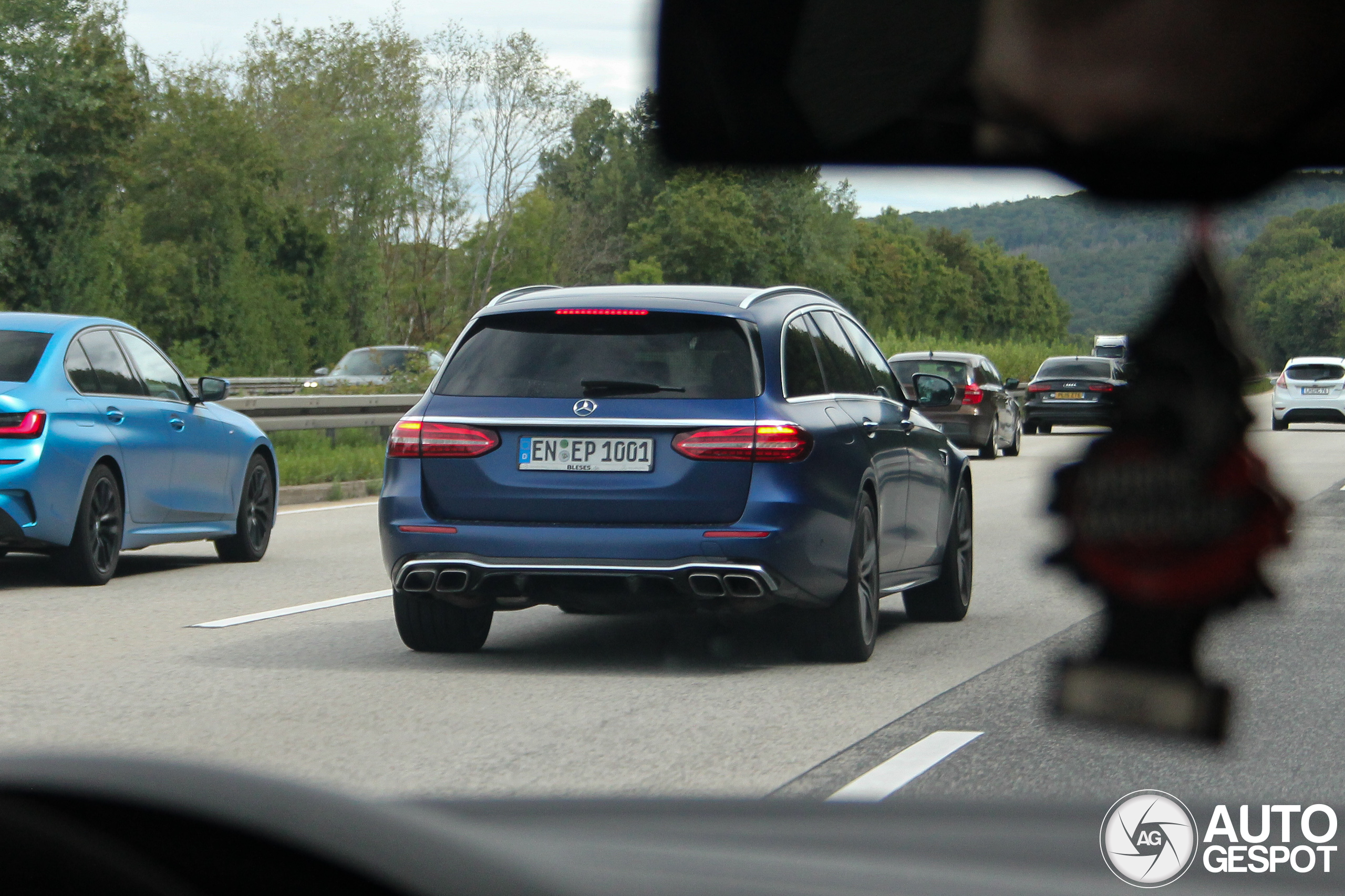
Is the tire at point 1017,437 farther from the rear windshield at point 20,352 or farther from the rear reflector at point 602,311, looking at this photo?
the rear windshield at point 20,352

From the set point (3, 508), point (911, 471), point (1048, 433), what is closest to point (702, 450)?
point (911, 471)

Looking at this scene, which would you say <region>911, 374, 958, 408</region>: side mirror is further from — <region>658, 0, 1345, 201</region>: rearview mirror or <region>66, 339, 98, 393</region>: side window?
<region>658, 0, 1345, 201</region>: rearview mirror

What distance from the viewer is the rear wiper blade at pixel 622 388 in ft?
24.0

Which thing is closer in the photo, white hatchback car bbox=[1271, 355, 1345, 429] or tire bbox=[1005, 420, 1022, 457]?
white hatchback car bbox=[1271, 355, 1345, 429]

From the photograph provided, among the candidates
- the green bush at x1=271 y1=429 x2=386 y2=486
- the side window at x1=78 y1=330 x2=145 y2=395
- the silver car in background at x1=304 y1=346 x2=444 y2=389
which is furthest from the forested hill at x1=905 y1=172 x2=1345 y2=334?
the silver car in background at x1=304 y1=346 x2=444 y2=389

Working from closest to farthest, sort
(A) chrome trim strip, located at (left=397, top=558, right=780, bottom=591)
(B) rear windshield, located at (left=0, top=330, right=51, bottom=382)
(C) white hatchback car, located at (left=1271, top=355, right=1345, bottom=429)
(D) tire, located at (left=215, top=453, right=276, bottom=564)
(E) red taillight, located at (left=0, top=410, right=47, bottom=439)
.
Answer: (C) white hatchback car, located at (left=1271, top=355, right=1345, bottom=429)
(A) chrome trim strip, located at (left=397, top=558, right=780, bottom=591)
(E) red taillight, located at (left=0, top=410, right=47, bottom=439)
(B) rear windshield, located at (left=0, top=330, right=51, bottom=382)
(D) tire, located at (left=215, top=453, right=276, bottom=564)

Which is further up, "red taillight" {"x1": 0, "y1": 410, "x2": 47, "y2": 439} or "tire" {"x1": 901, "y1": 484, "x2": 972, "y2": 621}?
"red taillight" {"x1": 0, "y1": 410, "x2": 47, "y2": 439}

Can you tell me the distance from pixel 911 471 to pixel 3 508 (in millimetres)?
5025

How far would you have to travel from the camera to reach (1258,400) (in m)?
0.69

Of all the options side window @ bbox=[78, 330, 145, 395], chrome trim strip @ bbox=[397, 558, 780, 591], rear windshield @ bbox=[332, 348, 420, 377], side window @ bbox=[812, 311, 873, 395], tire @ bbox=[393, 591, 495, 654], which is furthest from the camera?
rear windshield @ bbox=[332, 348, 420, 377]

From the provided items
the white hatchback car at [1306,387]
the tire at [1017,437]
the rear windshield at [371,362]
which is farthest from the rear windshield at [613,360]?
the rear windshield at [371,362]

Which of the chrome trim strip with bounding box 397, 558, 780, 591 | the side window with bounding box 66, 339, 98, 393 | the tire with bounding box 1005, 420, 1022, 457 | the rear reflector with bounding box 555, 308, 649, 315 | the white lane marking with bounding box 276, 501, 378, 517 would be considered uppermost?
the rear reflector with bounding box 555, 308, 649, 315

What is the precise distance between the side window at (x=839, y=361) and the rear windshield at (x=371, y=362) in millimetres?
24664

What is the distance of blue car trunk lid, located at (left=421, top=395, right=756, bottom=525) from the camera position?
7.16m
